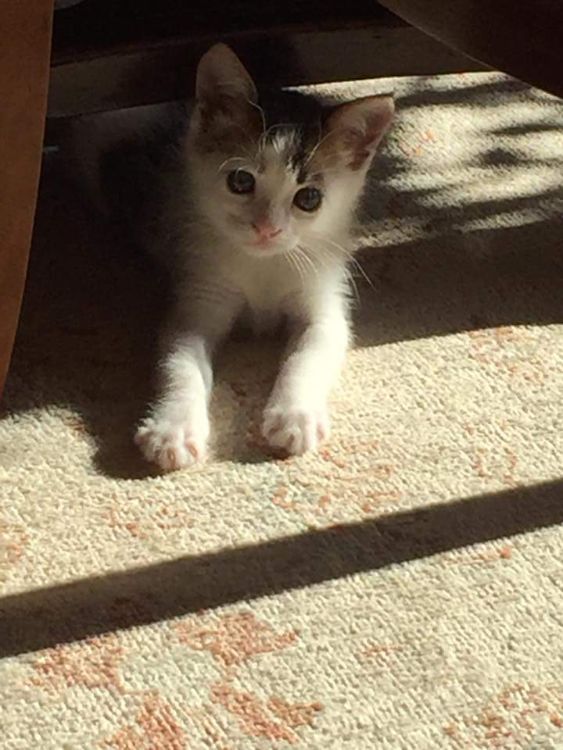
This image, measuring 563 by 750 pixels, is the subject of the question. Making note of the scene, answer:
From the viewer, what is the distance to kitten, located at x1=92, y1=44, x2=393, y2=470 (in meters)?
1.35

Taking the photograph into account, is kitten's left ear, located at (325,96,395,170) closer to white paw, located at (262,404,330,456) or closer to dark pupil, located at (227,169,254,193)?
dark pupil, located at (227,169,254,193)

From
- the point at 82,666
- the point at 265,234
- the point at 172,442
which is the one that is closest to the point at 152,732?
the point at 82,666

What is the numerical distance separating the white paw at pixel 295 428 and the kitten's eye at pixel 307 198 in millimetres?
268

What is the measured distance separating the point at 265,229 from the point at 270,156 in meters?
0.09

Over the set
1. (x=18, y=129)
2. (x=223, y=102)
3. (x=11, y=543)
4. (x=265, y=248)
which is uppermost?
(x=18, y=129)

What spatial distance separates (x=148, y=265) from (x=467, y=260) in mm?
435

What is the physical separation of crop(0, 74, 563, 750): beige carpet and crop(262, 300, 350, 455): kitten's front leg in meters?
0.02

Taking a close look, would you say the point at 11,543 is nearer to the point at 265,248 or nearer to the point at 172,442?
the point at 172,442

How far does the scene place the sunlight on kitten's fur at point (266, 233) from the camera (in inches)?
53.4

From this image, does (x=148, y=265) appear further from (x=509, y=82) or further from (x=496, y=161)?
(x=509, y=82)

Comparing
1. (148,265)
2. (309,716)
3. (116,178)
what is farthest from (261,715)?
(116,178)

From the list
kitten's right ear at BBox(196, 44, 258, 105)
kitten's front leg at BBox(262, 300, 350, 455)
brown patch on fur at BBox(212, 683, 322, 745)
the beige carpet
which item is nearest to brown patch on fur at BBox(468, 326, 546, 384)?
the beige carpet

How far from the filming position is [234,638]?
1084 mm

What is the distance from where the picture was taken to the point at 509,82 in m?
2.09
